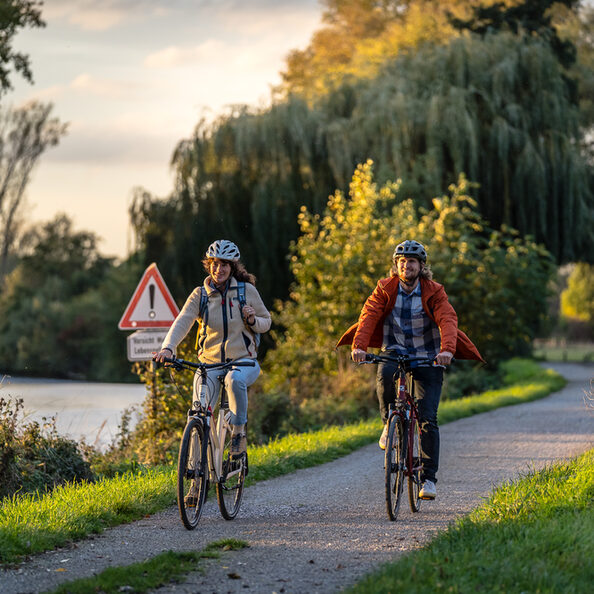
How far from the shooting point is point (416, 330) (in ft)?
25.8

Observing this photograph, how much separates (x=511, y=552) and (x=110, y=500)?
3437 mm

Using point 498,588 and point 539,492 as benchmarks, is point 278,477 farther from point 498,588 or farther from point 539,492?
point 498,588

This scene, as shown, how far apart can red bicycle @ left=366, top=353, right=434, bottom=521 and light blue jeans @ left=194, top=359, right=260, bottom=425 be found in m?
0.92

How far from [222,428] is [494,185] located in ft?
68.6

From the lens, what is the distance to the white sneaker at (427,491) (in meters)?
7.98

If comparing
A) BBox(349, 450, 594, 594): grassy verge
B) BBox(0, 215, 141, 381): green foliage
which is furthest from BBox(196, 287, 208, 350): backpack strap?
BBox(0, 215, 141, 381): green foliage

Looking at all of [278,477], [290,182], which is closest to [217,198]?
[290,182]

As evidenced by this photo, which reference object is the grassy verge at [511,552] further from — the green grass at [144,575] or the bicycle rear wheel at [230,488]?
the bicycle rear wheel at [230,488]

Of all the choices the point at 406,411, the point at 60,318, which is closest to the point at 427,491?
the point at 406,411

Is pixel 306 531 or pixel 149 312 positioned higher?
pixel 149 312

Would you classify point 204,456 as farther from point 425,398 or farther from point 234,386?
point 425,398

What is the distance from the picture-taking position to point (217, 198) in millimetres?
27469

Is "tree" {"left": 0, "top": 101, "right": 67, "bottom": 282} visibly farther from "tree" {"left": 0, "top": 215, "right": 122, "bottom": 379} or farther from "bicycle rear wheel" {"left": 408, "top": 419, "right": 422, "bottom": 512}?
"bicycle rear wheel" {"left": 408, "top": 419, "right": 422, "bottom": 512}

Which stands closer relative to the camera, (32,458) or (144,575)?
(144,575)
